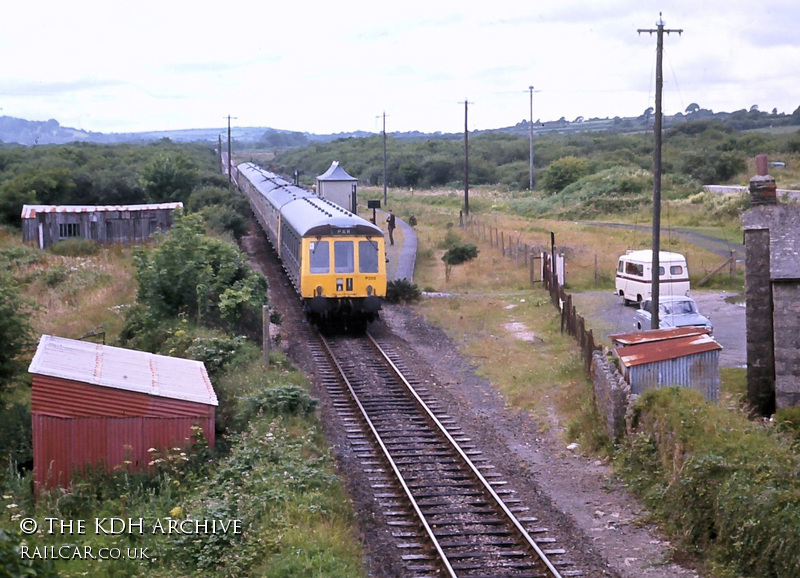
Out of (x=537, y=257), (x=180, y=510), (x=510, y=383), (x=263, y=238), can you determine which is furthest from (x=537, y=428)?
(x=263, y=238)

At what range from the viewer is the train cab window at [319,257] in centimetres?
2112

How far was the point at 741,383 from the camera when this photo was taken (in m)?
16.9

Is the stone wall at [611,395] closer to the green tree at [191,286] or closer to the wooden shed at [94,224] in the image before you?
the green tree at [191,286]

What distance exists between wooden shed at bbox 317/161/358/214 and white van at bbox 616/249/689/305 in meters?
17.8

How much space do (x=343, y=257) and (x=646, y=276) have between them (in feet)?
30.8

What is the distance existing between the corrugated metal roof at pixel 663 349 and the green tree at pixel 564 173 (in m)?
60.5

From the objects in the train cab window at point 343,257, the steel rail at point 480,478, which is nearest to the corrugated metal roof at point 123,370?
the steel rail at point 480,478

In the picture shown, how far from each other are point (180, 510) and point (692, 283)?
76.8ft

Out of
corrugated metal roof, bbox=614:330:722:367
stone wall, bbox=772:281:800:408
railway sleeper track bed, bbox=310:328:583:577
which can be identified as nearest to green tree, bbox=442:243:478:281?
railway sleeper track bed, bbox=310:328:583:577

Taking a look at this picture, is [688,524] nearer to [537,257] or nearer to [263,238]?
[537,257]

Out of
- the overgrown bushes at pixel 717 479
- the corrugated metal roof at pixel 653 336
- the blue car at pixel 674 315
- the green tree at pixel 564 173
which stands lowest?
the overgrown bushes at pixel 717 479

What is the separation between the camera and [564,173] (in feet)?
245

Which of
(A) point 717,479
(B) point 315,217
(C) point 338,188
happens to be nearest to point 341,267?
(B) point 315,217

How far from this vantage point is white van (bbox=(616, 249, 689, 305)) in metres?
25.5
